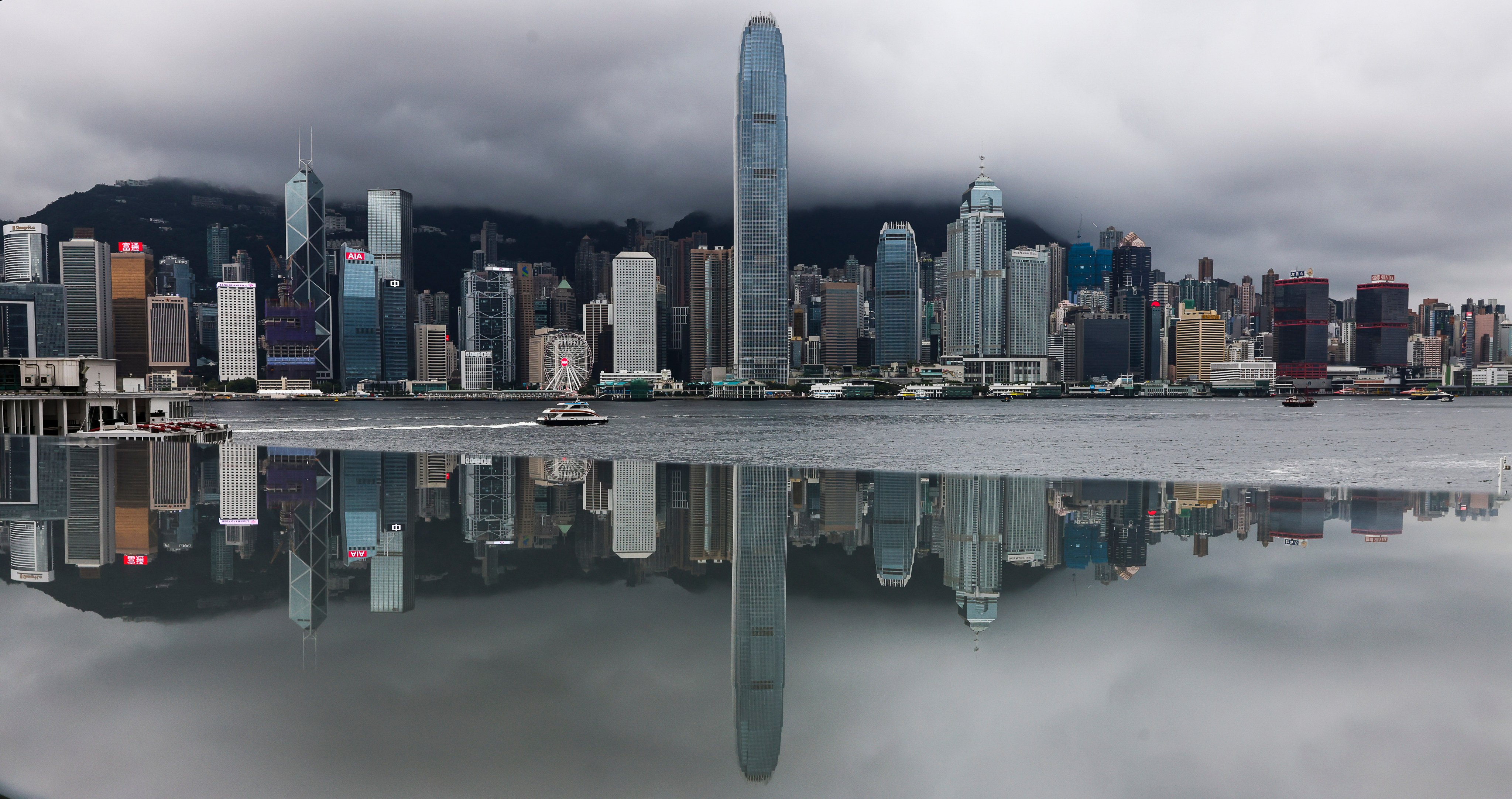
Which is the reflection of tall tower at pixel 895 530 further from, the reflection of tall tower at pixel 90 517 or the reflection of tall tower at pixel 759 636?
the reflection of tall tower at pixel 90 517

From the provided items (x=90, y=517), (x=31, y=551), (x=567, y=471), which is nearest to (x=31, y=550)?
(x=31, y=551)

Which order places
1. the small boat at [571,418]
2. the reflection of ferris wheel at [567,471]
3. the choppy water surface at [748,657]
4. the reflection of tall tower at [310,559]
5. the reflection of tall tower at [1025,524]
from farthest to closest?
the small boat at [571,418], the reflection of ferris wheel at [567,471], the reflection of tall tower at [1025,524], the reflection of tall tower at [310,559], the choppy water surface at [748,657]

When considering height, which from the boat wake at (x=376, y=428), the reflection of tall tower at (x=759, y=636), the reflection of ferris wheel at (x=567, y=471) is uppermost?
the reflection of tall tower at (x=759, y=636)

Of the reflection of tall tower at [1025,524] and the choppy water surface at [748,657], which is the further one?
the reflection of tall tower at [1025,524]

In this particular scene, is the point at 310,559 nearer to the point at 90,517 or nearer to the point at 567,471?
the point at 90,517

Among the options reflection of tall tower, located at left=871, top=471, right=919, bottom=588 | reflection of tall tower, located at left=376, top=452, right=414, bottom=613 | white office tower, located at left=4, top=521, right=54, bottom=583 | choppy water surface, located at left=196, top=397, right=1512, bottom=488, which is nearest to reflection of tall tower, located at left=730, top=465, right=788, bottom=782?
reflection of tall tower, located at left=871, top=471, right=919, bottom=588

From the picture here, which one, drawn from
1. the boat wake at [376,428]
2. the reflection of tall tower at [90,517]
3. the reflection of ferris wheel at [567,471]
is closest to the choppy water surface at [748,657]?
the reflection of tall tower at [90,517]

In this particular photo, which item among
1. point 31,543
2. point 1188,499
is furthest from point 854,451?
point 31,543
